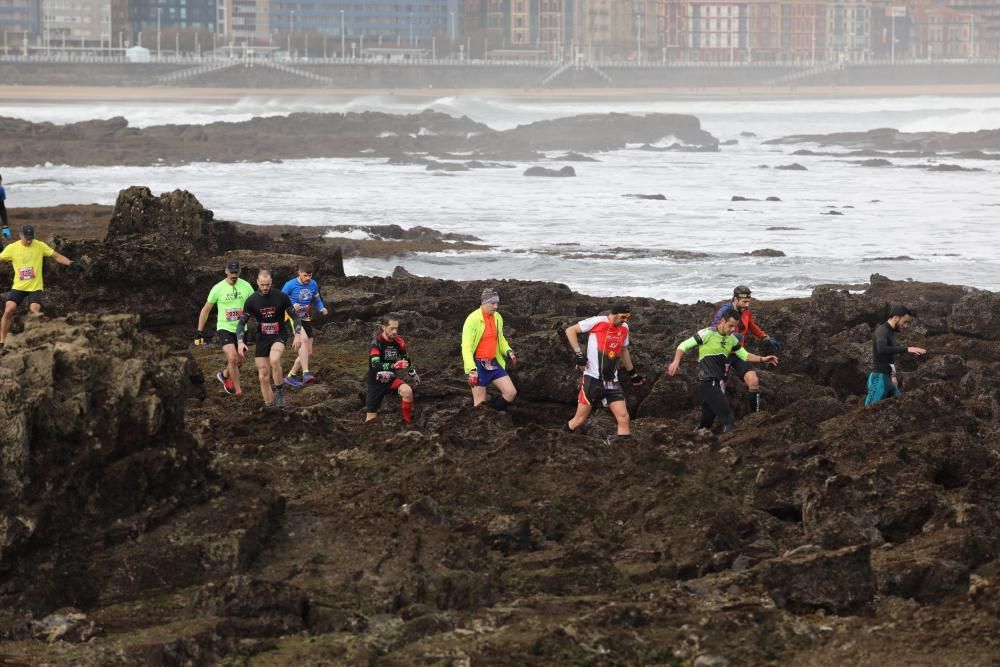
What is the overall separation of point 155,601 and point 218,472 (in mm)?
1284

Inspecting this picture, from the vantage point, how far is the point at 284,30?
563 feet

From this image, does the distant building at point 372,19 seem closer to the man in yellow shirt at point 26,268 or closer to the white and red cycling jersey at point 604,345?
the man in yellow shirt at point 26,268

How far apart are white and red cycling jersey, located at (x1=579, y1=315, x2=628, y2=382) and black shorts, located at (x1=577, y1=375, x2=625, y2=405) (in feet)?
0.12

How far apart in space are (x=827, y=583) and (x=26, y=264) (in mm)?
9879

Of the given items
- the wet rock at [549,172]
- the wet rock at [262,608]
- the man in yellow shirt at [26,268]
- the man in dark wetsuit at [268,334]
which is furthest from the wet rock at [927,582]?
the wet rock at [549,172]

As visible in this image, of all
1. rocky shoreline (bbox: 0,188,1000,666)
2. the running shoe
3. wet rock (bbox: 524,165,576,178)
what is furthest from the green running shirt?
wet rock (bbox: 524,165,576,178)

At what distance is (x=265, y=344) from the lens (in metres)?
13.3

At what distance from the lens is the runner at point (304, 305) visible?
14305 millimetres

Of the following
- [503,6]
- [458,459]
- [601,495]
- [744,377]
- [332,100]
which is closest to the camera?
[601,495]

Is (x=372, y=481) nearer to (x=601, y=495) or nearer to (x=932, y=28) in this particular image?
(x=601, y=495)

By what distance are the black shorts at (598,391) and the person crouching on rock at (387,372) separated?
1.35 m

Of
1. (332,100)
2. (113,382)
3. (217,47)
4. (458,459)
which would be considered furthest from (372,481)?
(217,47)

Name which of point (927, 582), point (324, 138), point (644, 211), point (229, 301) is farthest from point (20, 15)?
point (927, 582)

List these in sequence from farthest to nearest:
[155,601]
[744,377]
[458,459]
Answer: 1. [744,377]
2. [458,459]
3. [155,601]
